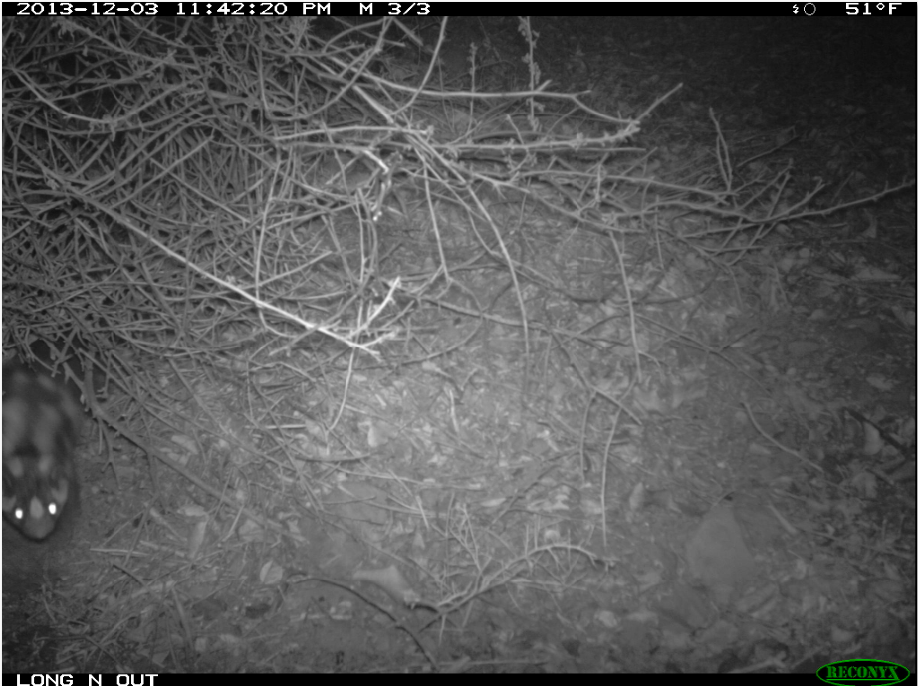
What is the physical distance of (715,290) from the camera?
2.84 m

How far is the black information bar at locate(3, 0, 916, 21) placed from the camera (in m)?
2.45

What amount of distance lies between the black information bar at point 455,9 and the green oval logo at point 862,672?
2.58 meters

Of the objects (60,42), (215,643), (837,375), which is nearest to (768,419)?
(837,375)

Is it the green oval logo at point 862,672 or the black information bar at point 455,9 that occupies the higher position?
the black information bar at point 455,9

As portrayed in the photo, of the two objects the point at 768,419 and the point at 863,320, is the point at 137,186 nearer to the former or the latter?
the point at 768,419

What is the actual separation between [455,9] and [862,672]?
291 centimetres

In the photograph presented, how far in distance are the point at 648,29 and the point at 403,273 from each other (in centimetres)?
173

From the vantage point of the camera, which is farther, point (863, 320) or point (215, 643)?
point (863, 320)

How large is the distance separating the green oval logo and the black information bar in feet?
8.46

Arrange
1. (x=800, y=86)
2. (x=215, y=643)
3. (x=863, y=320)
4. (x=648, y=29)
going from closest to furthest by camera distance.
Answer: (x=215, y=643) → (x=863, y=320) → (x=800, y=86) → (x=648, y=29)

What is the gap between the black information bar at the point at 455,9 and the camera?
96.3 inches

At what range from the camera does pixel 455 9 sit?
9.71ft

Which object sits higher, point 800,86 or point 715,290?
point 800,86

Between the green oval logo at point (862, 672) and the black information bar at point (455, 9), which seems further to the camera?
the black information bar at point (455, 9)
